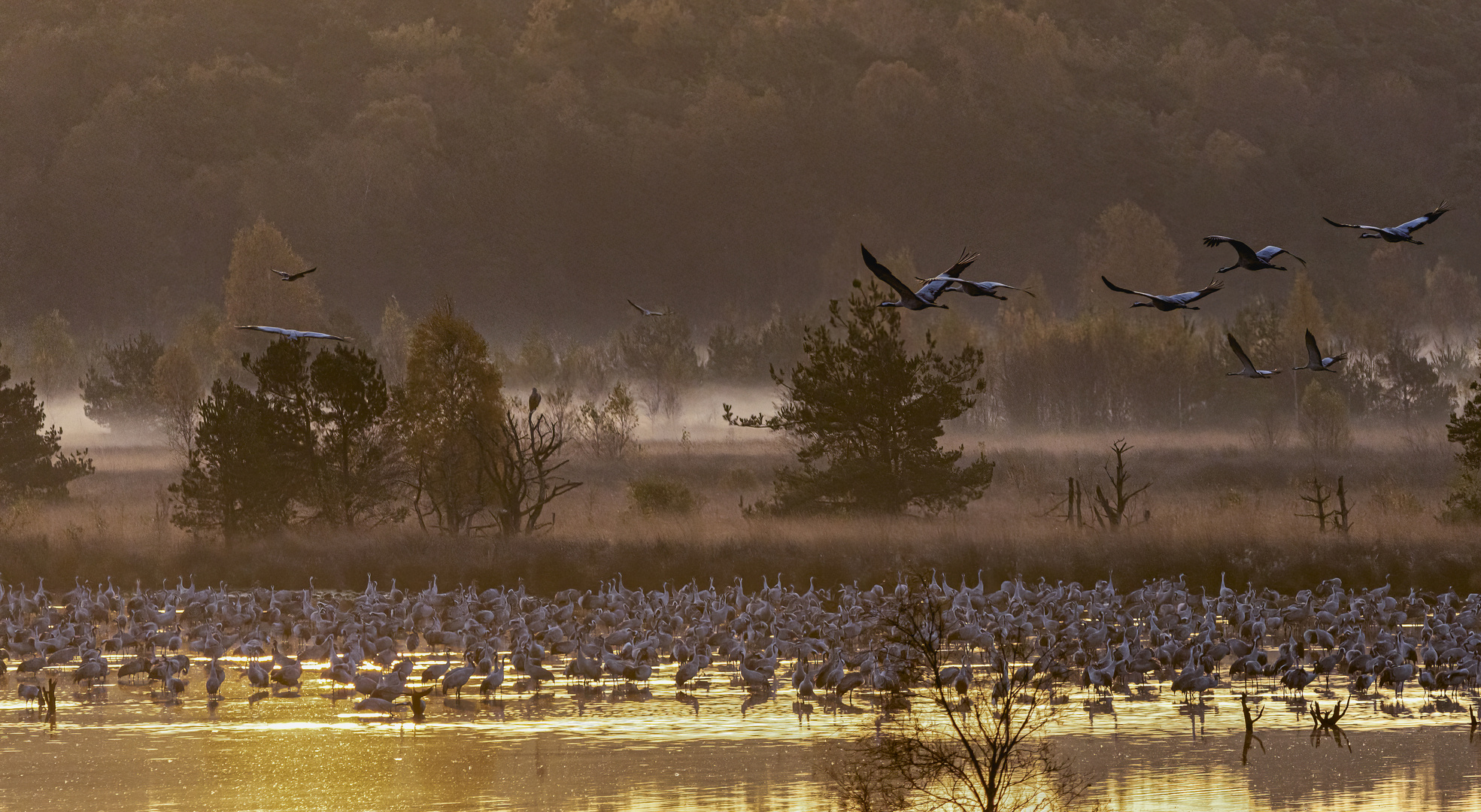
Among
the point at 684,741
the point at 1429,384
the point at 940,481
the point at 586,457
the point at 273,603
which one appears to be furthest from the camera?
the point at 1429,384

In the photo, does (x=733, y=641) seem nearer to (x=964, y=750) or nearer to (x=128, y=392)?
(x=964, y=750)

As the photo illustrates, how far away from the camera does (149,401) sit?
4183 inches

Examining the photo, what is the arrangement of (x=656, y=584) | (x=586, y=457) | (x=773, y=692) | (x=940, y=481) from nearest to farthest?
1. (x=773, y=692)
2. (x=656, y=584)
3. (x=940, y=481)
4. (x=586, y=457)

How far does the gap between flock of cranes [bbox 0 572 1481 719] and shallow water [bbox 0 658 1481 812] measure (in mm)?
499

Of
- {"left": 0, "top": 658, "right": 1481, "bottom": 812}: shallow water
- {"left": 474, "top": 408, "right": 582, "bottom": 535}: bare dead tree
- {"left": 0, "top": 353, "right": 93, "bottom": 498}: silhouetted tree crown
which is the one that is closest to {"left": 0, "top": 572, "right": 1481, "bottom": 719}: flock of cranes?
{"left": 0, "top": 658, "right": 1481, "bottom": 812}: shallow water

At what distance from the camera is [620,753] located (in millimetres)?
24500

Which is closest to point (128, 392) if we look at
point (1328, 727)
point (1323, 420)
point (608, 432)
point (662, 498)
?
point (608, 432)

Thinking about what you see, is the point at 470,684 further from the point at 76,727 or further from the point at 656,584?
the point at 656,584

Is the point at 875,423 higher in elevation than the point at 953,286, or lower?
higher

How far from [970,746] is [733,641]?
9.86 m

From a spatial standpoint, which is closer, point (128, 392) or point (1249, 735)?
point (1249, 735)

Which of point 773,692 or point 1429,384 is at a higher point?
point 1429,384

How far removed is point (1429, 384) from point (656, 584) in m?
73.1

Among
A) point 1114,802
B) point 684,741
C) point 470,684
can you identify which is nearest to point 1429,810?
point 1114,802
